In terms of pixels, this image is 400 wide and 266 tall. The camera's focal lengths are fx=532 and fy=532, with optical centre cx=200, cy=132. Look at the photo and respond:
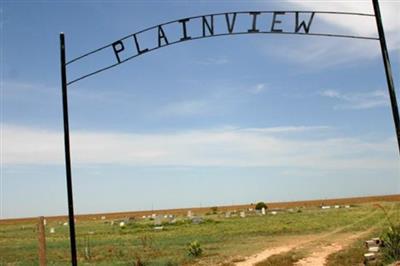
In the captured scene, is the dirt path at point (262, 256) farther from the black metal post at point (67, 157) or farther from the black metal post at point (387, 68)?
the black metal post at point (387, 68)

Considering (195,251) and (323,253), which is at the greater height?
(195,251)

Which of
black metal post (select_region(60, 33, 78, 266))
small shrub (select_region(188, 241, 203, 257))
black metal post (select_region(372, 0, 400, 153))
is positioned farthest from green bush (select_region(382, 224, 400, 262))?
small shrub (select_region(188, 241, 203, 257))

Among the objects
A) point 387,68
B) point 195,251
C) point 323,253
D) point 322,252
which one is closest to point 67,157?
point 387,68

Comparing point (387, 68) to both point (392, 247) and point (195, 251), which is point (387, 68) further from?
point (195, 251)

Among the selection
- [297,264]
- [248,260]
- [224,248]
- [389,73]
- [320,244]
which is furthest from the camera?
[224,248]

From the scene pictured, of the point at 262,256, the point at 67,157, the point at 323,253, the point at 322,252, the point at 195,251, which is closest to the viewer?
the point at 67,157

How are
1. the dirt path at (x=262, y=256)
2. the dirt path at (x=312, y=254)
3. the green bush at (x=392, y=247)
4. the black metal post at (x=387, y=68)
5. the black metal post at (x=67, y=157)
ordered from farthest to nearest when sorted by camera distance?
the dirt path at (x=262, y=256) → the dirt path at (x=312, y=254) → the green bush at (x=392, y=247) → the black metal post at (x=67, y=157) → the black metal post at (x=387, y=68)

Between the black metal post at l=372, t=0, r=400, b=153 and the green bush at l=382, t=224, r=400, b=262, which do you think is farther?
the green bush at l=382, t=224, r=400, b=262

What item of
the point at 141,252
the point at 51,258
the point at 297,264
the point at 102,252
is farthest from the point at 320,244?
the point at 51,258

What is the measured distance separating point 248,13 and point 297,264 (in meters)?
13.3

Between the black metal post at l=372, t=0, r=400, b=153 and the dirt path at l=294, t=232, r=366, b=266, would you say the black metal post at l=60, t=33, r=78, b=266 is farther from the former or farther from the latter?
the dirt path at l=294, t=232, r=366, b=266

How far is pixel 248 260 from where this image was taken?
72.9 feet

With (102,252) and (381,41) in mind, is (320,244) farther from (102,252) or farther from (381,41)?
(381,41)

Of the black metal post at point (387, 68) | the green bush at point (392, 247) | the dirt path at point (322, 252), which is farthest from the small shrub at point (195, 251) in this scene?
the black metal post at point (387, 68)
